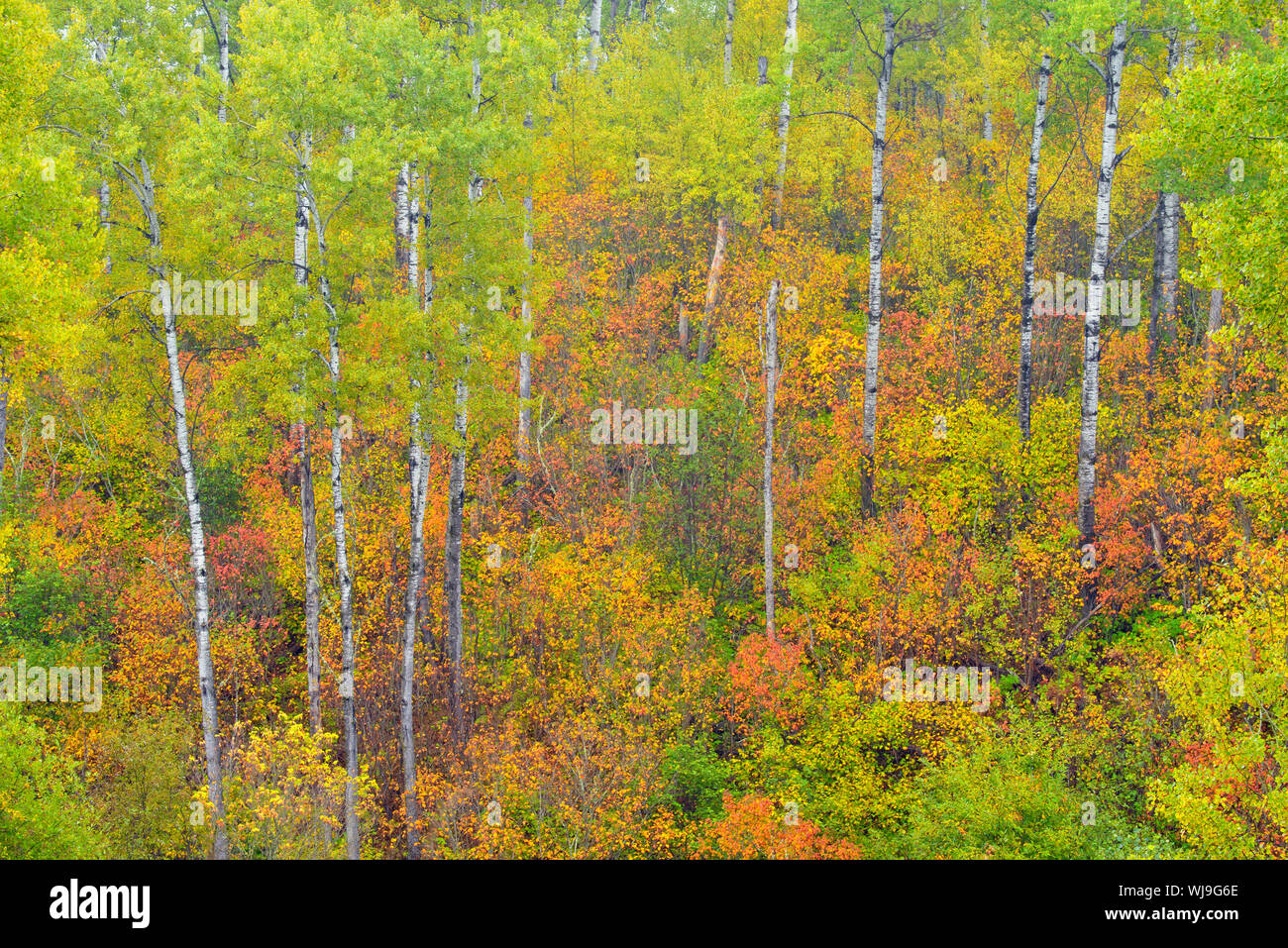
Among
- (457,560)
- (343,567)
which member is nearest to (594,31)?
(457,560)

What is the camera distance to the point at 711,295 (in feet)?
94.7

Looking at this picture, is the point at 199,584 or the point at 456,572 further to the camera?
the point at 456,572

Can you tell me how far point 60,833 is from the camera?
45.1 ft

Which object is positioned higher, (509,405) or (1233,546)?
(509,405)

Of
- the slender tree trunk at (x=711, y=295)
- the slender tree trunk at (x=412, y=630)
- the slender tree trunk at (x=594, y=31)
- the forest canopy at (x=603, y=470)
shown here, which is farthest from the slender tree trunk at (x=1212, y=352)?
the slender tree trunk at (x=594, y=31)

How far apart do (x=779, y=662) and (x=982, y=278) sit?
43.0 ft

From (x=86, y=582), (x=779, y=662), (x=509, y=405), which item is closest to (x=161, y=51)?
(x=509, y=405)

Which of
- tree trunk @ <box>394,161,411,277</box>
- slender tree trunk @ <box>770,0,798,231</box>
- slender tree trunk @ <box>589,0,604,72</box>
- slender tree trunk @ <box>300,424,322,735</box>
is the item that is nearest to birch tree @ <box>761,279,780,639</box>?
tree trunk @ <box>394,161,411,277</box>

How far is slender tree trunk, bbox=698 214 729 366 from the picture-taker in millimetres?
28703

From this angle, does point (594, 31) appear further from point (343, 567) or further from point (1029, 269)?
point (343, 567)

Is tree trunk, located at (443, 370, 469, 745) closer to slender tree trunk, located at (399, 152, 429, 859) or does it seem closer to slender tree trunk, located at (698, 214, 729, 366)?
slender tree trunk, located at (399, 152, 429, 859)

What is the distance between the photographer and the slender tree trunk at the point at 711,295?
28.7 m
